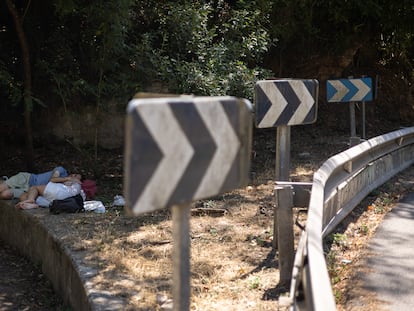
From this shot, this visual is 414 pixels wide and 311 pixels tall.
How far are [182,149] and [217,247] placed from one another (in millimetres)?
3821

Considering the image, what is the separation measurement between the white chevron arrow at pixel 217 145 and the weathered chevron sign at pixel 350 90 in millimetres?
6583

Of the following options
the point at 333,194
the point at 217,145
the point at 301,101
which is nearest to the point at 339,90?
the point at 333,194

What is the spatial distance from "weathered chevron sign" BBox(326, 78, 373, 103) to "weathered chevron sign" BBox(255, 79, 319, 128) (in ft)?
11.6

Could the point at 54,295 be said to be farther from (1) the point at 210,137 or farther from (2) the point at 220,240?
(1) the point at 210,137

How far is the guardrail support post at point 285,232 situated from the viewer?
5.00 metres

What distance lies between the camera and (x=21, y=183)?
9.03 metres

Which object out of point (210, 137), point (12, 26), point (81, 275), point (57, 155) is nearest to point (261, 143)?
point (57, 155)

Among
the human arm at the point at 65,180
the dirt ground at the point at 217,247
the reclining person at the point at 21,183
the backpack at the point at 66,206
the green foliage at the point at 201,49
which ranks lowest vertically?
the dirt ground at the point at 217,247

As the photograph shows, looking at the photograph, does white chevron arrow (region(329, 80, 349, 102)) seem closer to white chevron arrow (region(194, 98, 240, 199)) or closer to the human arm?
the human arm

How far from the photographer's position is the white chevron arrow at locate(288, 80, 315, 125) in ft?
18.4

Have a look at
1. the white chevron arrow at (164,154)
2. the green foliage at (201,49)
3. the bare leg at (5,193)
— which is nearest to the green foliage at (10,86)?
the bare leg at (5,193)

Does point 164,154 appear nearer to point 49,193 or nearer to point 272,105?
point 272,105

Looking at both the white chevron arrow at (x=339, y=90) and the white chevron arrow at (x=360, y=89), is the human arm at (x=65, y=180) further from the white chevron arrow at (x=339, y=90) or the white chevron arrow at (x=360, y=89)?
the white chevron arrow at (x=360, y=89)

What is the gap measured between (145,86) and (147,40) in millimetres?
855
